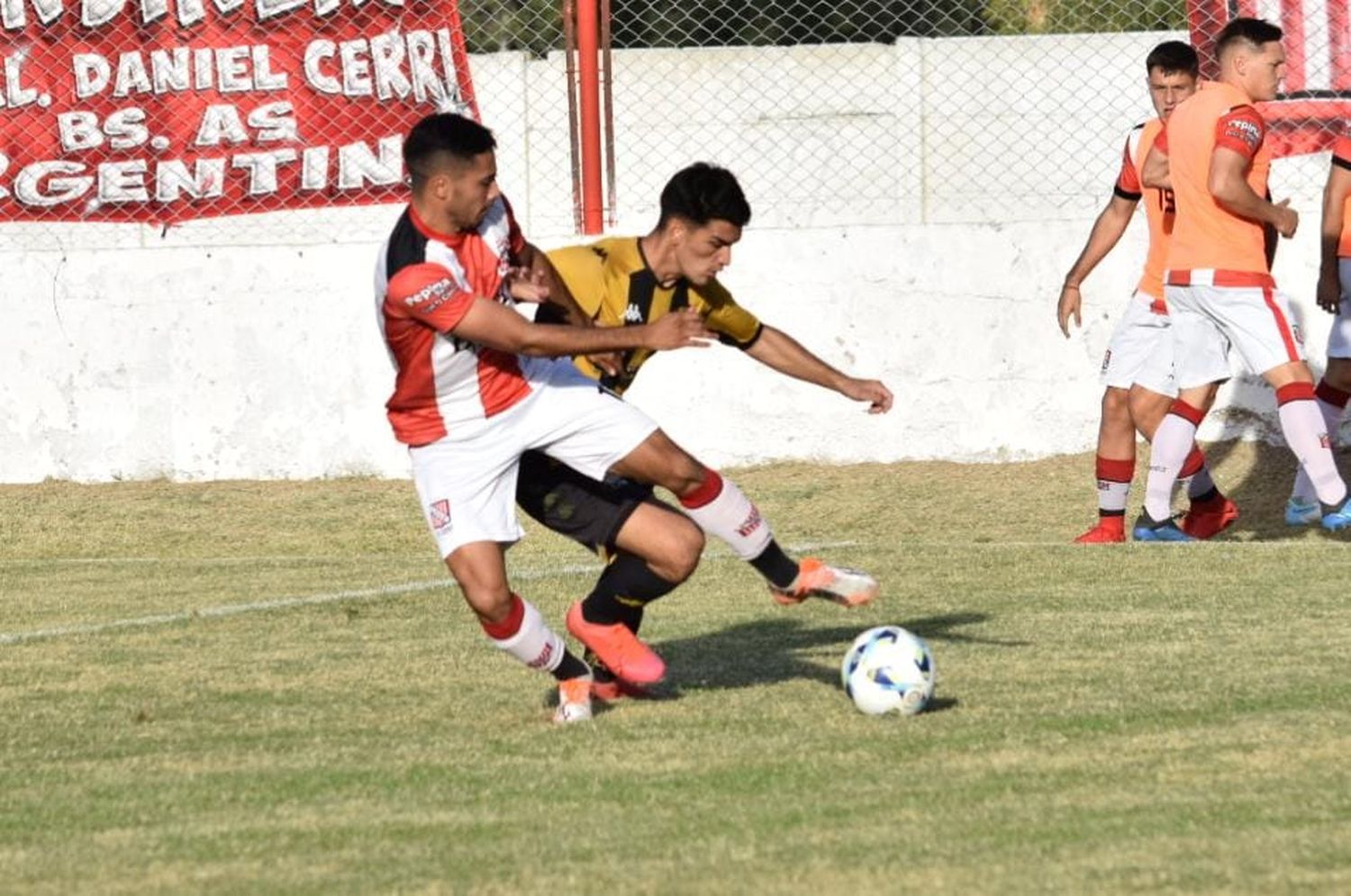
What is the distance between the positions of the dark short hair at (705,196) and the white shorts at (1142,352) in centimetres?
480

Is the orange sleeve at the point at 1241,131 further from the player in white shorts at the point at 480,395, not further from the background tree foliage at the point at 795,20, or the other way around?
the player in white shorts at the point at 480,395

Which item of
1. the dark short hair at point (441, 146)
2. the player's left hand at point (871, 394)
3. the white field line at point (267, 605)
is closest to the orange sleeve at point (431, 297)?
the dark short hair at point (441, 146)

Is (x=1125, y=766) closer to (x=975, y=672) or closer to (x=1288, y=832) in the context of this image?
(x=1288, y=832)

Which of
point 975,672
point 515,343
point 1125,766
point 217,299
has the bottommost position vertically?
point 217,299

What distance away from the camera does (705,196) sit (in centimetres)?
701

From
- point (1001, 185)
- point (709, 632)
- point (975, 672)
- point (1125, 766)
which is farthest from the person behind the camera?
point (1001, 185)

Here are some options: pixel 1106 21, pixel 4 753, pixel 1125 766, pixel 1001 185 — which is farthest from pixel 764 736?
pixel 1106 21

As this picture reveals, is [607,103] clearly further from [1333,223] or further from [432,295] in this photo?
[432,295]

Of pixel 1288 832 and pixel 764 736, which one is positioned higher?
pixel 1288 832

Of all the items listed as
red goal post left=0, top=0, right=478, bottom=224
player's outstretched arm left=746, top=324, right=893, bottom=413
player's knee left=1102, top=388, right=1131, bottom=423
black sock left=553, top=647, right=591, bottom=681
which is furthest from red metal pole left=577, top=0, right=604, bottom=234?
black sock left=553, top=647, right=591, bottom=681

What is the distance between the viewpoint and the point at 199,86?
47.3 feet

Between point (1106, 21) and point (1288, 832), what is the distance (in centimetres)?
1056

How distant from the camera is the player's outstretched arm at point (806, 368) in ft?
23.9

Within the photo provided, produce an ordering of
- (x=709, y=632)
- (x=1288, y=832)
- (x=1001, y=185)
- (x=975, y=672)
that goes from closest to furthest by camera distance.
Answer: (x=1288, y=832) < (x=975, y=672) < (x=709, y=632) < (x=1001, y=185)
